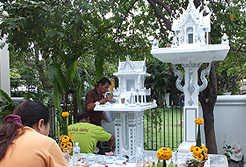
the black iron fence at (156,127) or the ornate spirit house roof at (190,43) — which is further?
the black iron fence at (156,127)

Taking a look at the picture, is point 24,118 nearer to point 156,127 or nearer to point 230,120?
point 156,127

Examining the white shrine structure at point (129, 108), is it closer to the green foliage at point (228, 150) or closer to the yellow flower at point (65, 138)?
the yellow flower at point (65, 138)

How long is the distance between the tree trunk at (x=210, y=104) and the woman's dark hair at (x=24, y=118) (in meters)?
3.33

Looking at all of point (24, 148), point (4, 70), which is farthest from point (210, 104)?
point (4, 70)

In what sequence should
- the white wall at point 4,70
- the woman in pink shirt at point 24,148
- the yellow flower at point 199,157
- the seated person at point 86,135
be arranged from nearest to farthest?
1. the woman in pink shirt at point 24,148
2. the yellow flower at point 199,157
3. the seated person at point 86,135
4. the white wall at point 4,70

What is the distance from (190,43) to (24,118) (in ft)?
7.47

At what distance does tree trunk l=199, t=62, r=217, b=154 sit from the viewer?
13.9 feet

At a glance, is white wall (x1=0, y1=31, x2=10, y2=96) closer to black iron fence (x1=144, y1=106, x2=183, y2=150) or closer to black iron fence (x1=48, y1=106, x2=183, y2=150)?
black iron fence (x1=48, y1=106, x2=183, y2=150)

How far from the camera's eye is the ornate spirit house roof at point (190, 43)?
2.78m

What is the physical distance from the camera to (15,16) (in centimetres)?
344

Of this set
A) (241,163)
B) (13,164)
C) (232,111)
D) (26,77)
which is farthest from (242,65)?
(26,77)

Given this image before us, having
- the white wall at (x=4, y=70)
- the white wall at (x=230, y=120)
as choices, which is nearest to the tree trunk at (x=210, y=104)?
the white wall at (x=230, y=120)

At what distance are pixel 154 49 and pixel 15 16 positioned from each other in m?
2.09

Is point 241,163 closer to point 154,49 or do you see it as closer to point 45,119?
point 154,49
